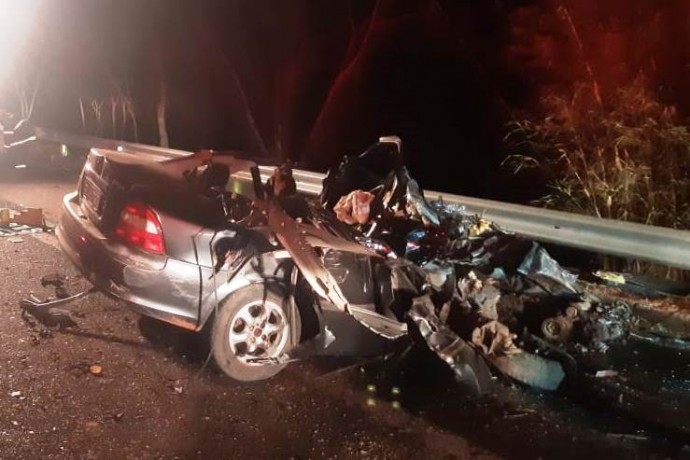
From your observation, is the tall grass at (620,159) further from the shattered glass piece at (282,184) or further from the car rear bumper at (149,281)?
the car rear bumper at (149,281)

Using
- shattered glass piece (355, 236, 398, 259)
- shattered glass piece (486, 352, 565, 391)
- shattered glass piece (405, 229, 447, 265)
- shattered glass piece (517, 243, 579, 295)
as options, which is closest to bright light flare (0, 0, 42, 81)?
shattered glass piece (405, 229, 447, 265)

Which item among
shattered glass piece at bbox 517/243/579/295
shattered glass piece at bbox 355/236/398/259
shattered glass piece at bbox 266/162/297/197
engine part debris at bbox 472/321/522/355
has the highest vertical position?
shattered glass piece at bbox 266/162/297/197

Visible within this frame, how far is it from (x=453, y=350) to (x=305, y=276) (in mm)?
997

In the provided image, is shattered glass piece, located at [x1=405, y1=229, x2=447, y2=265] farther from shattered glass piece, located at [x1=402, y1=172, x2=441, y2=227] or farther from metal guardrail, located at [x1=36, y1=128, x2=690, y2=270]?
metal guardrail, located at [x1=36, y1=128, x2=690, y2=270]

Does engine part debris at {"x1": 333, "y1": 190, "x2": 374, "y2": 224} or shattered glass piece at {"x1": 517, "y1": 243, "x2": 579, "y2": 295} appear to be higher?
engine part debris at {"x1": 333, "y1": 190, "x2": 374, "y2": 224}

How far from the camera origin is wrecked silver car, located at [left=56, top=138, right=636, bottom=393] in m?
4.12

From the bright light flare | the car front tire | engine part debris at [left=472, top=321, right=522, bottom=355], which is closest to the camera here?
the car front tire

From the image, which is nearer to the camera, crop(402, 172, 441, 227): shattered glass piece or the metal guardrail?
the metal guardrail

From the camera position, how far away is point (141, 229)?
4156 millimetres

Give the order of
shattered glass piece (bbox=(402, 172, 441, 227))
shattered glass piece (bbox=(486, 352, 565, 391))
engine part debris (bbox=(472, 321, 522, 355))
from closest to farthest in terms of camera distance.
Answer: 1. shattered glass piece (bbox=(486, 352, 565, 391))
2. engine part debris (bbox=(472, 321, 522, 355))
3. shattered glass piece (bbox=(402, 172, 441, 227))

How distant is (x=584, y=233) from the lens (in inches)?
215

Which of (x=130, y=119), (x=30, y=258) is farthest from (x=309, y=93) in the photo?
(x=30, y=258)

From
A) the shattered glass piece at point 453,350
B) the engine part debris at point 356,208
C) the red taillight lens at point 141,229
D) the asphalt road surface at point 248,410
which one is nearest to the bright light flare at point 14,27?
the asphalt road surface at point 248,410

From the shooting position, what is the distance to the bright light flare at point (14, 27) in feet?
57.9
